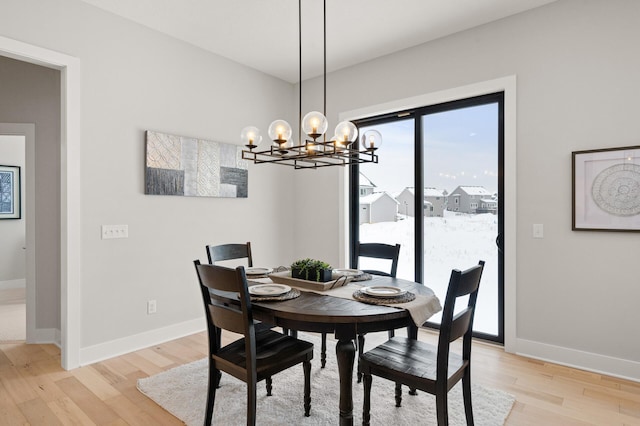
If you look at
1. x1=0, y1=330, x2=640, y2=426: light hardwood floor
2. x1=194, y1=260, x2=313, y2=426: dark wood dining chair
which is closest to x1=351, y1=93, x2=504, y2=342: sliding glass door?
x1=0, y1=330, x2=640, y2=426: light hardwood floor

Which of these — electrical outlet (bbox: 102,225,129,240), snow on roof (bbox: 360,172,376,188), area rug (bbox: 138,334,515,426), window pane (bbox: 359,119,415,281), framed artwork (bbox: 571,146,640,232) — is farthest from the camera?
snow on roof (bbox: 360,172,376,188)

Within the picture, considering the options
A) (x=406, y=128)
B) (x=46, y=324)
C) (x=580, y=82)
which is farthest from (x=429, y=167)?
(x=46, y=324)

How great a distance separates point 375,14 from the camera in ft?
10.1

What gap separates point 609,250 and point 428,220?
1.47 m

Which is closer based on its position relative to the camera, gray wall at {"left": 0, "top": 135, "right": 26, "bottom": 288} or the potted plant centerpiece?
the potted plant centerpiece

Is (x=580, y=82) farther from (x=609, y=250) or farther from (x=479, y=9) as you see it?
(x=609, y=250)

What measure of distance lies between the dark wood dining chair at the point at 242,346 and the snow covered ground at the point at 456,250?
6.58 ft

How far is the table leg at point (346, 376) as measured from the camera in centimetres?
178

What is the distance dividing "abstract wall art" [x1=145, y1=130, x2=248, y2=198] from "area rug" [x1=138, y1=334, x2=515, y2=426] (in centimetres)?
166

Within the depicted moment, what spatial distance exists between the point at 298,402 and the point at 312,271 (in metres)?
0.85

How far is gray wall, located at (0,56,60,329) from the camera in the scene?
134 inches

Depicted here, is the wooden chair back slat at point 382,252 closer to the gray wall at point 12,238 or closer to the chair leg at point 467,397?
the chair leg at point 467,397

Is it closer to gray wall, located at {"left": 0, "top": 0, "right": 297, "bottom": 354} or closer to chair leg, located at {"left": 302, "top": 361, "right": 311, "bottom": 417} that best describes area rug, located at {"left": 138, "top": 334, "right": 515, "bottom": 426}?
chair leg, located at {"left": 302, "top": 361, "right": 311, "bottom": 417}

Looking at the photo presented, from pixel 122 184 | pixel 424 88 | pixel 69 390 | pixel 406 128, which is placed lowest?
pixel 69 390
